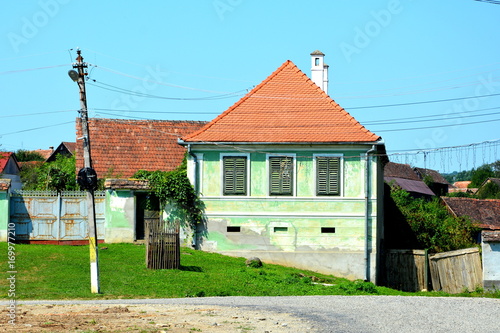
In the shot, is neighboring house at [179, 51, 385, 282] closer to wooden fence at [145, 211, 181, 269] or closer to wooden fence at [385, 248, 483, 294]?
wooden fence at [385, 248, 483, 294]

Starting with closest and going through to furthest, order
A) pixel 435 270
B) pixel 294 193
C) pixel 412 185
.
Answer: pixel 435 270, pixel 294 193, pixel 412 185

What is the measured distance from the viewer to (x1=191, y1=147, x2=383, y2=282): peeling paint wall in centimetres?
2912

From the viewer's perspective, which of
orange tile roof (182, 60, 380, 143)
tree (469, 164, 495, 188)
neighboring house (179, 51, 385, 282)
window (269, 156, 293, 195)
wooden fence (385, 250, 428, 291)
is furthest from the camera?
tree (469, 164, 495, 188)

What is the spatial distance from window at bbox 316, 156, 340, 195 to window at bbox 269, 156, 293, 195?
41.8 inches

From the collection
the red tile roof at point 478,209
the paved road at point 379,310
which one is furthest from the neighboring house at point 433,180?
the paved road at point 379,310

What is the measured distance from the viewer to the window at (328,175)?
1155 inches

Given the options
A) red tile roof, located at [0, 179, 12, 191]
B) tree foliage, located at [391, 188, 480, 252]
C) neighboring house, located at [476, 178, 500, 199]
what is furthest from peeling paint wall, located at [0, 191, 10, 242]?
neighboring house, located at [476, 178, 500, 199]

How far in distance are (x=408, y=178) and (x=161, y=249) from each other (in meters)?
51.6

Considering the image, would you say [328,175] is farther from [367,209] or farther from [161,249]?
[161,249]

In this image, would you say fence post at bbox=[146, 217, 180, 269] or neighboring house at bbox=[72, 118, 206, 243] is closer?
fence post at bbox=[146, 217, 180, 269]

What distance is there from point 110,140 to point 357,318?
24.7m

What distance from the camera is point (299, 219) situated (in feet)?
96.3

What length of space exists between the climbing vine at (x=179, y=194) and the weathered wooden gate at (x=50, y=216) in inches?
95.1

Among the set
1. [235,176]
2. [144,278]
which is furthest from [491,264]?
[144,278]
